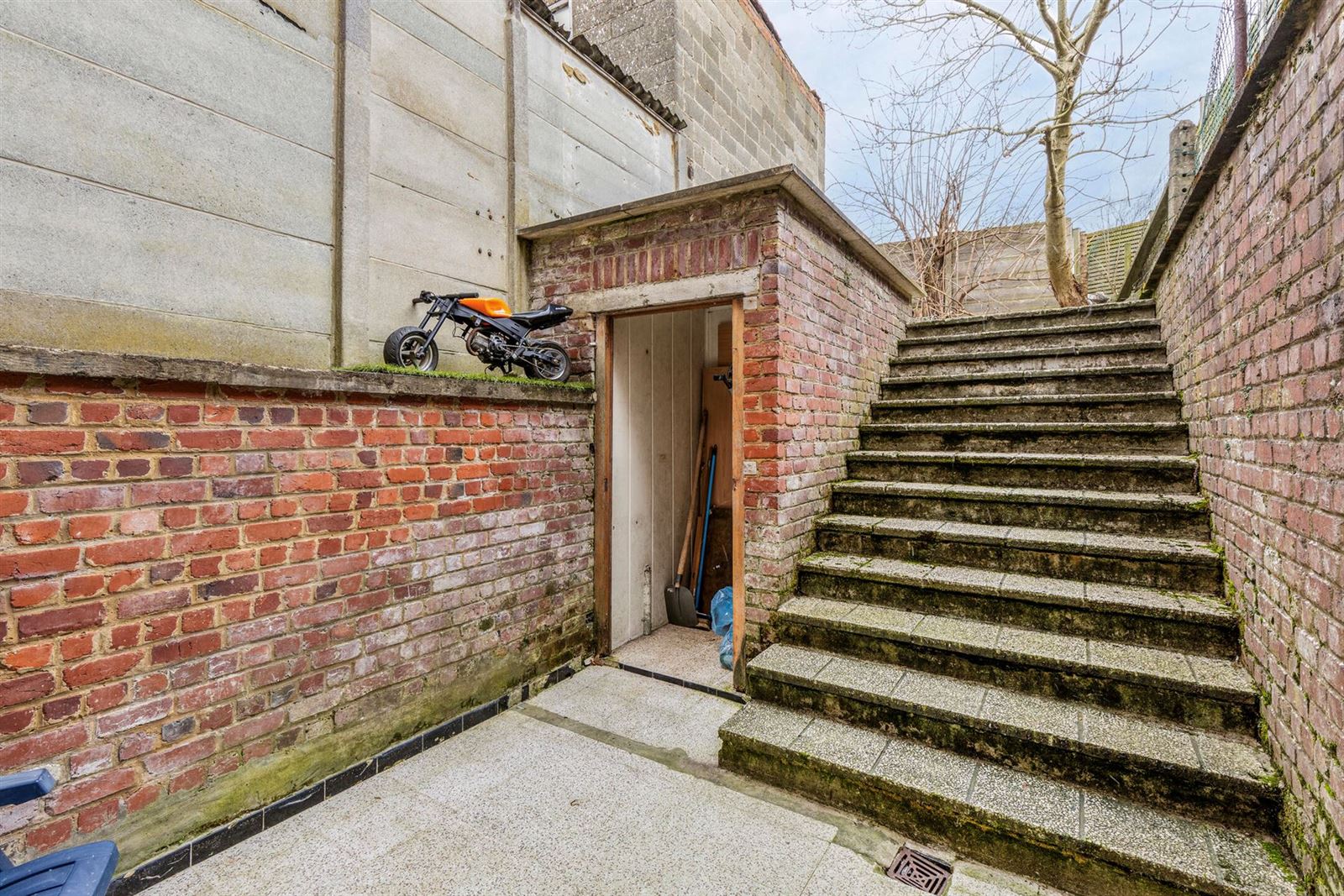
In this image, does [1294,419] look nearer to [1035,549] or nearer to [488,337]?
[1035,549]

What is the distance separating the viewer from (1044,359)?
3.84m

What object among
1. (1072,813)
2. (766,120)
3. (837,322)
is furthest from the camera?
(766,120)

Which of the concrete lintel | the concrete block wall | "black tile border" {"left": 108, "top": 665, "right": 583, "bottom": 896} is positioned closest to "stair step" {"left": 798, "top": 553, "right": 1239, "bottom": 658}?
the concrete lintel

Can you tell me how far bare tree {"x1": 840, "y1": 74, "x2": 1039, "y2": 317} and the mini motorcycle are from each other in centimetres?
516

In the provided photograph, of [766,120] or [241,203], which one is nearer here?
[241,203]

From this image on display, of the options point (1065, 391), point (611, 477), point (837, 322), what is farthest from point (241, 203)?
point (1065, 391)

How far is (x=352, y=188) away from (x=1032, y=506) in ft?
11.7

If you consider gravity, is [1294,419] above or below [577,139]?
below

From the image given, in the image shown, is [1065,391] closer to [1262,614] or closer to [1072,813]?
[1262,614]

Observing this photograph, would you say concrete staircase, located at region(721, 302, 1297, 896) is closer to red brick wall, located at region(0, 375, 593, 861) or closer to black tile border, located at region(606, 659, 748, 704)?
black tile border, located at region(606, 659, 748, 704)

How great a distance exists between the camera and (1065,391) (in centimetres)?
353

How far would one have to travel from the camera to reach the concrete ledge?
4.76 feet

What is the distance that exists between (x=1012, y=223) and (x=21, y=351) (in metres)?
8.68

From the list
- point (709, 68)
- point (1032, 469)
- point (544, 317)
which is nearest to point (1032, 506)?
point (1032, 469)
